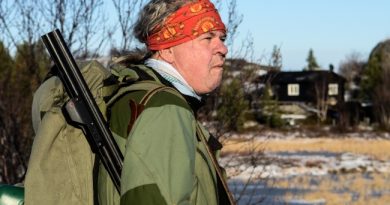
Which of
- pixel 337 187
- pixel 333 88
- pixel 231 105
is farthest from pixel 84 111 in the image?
pixel 333 88

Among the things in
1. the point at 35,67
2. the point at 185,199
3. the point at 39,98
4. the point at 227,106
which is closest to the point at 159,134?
the point at 185,199

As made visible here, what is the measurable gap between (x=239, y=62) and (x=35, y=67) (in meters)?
2.23

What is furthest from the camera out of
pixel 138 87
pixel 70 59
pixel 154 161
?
pixel 70 59

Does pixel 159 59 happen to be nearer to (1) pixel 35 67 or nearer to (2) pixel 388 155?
(1) pixel 35 67

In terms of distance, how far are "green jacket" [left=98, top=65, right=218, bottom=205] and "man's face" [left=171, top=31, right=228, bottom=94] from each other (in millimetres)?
189

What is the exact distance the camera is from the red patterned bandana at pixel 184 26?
6.31 feet

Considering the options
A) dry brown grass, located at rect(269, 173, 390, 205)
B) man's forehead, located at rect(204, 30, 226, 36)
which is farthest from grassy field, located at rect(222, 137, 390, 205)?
man's forehead, located at rect(204, 30, 226, 36)

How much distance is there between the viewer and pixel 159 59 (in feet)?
6.46

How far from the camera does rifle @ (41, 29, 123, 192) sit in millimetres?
1771

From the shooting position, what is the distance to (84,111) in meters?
1.81

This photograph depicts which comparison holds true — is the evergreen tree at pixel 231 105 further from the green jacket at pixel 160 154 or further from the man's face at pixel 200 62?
the green jacket at pixel 160 154

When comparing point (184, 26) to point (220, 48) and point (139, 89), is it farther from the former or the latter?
point (139, 89)

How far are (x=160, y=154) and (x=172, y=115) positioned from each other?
0.10 meters

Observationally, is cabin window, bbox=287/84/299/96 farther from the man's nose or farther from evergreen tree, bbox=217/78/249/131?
the man's nose
